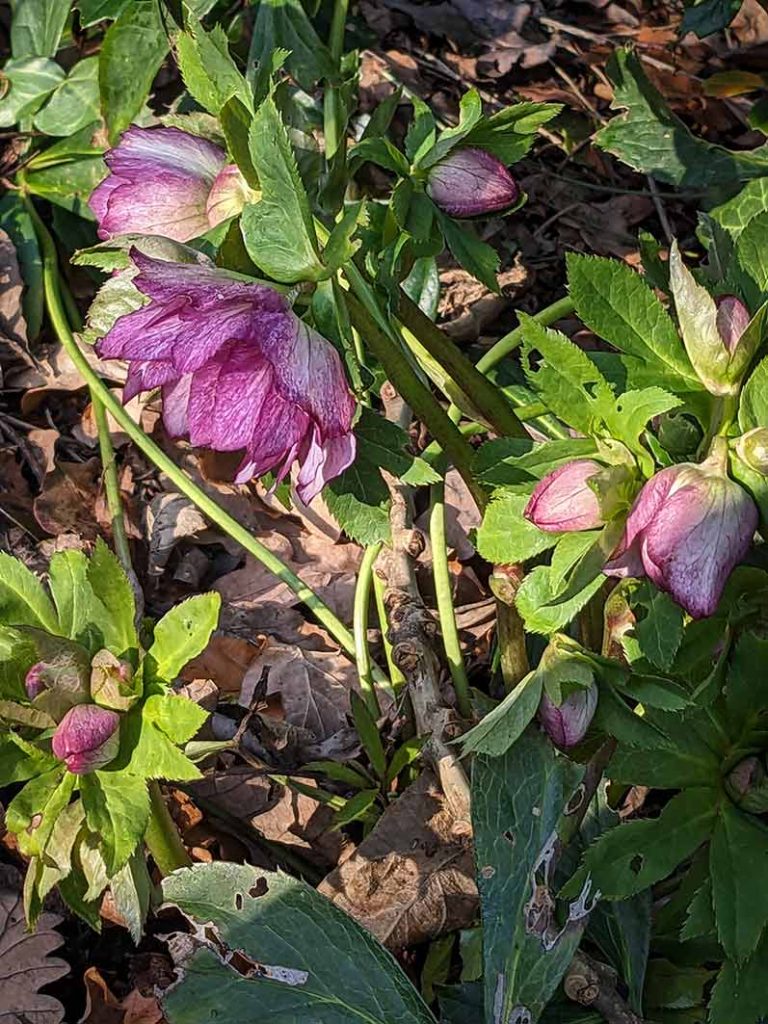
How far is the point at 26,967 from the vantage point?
4.22 feet

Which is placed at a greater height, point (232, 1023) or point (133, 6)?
point (133, 6)

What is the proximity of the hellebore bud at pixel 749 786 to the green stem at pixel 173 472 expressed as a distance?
1.77 feet

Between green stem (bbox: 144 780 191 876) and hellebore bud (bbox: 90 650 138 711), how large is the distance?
11 centimetres

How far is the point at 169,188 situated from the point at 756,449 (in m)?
0.55

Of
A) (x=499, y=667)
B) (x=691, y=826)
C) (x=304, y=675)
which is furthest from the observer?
(x=304, y=675)

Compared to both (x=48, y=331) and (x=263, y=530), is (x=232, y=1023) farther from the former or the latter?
(x=48, y=331)

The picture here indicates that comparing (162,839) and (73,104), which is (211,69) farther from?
(73,104)

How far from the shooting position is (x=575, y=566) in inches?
38.3

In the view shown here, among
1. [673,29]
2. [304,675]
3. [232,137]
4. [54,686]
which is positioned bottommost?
[304,675]

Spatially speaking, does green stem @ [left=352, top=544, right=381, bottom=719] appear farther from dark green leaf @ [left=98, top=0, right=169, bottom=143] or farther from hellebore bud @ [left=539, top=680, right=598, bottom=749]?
dark green leaf @ [left=98, top=0, right=169, bottom=143]

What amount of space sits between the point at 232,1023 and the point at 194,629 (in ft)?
1.19

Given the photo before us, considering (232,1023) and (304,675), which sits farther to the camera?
(304,675)

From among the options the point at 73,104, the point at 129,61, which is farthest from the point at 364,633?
the point at 73,104

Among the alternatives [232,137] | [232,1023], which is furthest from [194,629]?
[232,137]
